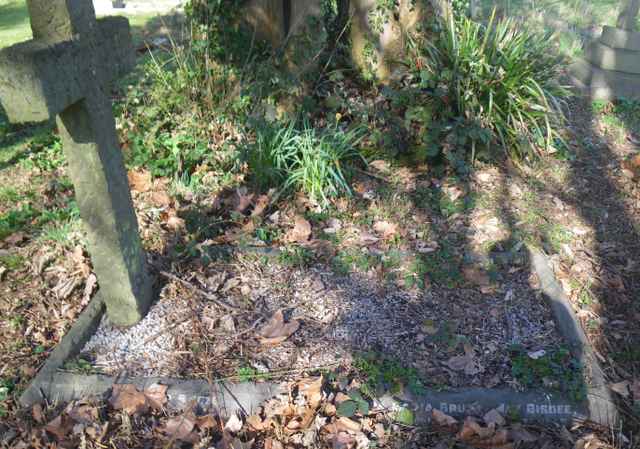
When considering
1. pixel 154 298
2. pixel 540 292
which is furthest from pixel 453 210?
pixel 154 298

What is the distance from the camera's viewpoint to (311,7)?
4.56 meters

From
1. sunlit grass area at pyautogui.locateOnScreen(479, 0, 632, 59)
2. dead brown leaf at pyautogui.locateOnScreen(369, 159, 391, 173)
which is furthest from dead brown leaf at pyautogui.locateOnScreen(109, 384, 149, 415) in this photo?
sunlit grass area at pyautogui.locateOnScreen(479, 0, 632, 59)

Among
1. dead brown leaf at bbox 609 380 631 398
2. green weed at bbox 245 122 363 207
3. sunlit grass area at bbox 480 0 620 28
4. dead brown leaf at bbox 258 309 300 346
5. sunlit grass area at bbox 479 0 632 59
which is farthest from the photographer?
sunlit grass area at bbox 480 0 620 28

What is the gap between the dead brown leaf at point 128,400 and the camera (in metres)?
2.48

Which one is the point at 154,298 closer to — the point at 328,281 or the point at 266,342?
the point at 266,342

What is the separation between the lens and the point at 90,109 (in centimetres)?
230

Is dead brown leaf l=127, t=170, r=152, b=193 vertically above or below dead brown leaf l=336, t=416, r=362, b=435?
above

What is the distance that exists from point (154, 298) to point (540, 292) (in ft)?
7.16

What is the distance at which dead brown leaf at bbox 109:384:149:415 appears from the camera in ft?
8.12

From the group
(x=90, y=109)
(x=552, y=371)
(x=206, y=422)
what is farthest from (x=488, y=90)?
(x=206, y=422)

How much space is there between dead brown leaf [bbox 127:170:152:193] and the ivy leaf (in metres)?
2.34

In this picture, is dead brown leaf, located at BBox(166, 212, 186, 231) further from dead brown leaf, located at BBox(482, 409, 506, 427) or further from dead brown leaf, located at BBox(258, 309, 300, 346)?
dead brown leaf, located at BBox(482, 409, 506, 427)

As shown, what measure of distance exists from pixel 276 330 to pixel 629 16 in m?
5.43

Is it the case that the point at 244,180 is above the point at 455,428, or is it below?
above
